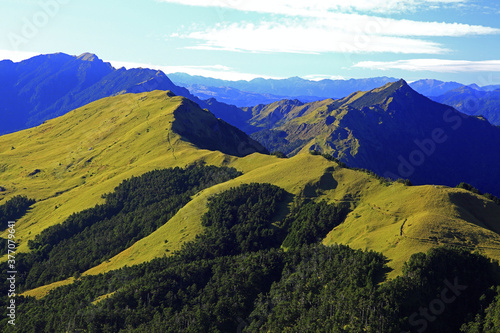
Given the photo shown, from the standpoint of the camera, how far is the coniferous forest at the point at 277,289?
10569cm

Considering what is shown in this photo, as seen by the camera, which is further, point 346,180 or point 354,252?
point 346,180

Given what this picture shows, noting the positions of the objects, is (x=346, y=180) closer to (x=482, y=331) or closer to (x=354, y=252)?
(x=354, y=252)

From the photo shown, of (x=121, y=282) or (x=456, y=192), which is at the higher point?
(x=456, y=192)

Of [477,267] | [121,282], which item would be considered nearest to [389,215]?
[477,267]

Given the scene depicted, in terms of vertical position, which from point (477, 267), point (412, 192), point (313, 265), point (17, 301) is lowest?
point (17, 301)

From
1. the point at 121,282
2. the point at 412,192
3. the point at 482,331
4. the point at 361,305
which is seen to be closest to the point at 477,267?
the point at 482,331

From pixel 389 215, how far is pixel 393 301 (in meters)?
50.9

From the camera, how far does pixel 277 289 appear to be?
13975 cm

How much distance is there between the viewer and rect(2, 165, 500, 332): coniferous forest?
347 feet

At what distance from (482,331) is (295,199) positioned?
353 feet

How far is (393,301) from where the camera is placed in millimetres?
104000

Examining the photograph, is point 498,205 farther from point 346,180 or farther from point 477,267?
point 346,180

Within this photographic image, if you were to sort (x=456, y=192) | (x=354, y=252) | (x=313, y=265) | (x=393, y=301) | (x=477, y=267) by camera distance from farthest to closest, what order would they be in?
(x=456, y=192) → (x=313, y=265) → (x=354, y=252) → (x=477, y=267) → (x=393, y=301)

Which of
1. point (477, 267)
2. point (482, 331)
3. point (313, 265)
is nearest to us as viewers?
point (482, 331)
